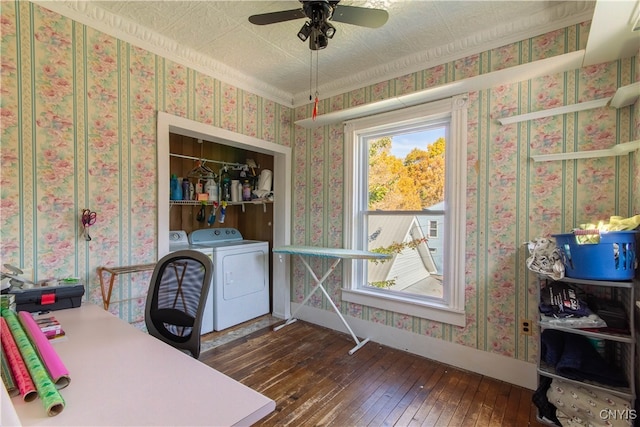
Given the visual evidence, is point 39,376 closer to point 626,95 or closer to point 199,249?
point 199,249

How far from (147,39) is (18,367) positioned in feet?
7.52

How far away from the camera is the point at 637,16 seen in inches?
58.2

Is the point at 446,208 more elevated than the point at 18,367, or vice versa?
the point at 446,208

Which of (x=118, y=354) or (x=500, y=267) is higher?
(x=500, y=267)

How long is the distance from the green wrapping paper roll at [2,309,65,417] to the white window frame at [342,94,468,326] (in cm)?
239

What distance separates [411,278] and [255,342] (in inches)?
62.1

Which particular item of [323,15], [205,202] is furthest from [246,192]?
[323,15]

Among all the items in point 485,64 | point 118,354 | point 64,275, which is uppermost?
point 485,64

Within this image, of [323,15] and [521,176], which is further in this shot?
[521,176]

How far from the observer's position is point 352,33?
2.27 meters

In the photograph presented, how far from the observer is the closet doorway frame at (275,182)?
2.50m

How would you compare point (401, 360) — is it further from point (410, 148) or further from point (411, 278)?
point (410, 148)

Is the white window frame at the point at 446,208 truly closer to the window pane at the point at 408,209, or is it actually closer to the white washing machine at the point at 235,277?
the window pane at the point at 408,209

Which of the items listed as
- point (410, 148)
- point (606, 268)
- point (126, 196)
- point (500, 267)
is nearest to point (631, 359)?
point (606, 268)
